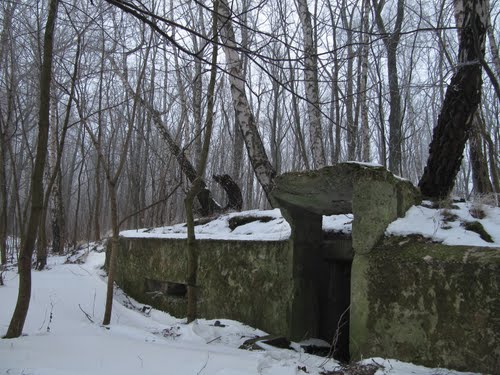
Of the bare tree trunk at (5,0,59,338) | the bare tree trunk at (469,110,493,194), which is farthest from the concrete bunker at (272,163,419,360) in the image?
the bare tree trunk at (469,110,493,194)

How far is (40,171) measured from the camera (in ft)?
11.1

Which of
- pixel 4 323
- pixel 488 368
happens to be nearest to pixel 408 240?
pixel 488 368

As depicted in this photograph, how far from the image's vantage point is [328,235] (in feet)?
15.1

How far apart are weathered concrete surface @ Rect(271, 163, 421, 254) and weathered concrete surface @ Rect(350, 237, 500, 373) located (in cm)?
18

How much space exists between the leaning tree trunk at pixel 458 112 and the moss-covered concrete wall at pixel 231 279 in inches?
81.2

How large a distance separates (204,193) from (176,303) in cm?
290

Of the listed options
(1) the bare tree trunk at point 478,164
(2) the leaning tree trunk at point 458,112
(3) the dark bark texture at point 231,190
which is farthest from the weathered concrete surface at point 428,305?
(3) the dark bark texture at point 231,190

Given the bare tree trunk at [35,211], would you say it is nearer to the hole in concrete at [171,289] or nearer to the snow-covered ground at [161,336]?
the snow-covered ground at [161,336]

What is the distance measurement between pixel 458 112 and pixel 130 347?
4126 mm

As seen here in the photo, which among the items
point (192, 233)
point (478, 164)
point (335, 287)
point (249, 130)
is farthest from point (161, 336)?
point (478, 164)

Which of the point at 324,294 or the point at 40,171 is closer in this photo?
the point at 40,171

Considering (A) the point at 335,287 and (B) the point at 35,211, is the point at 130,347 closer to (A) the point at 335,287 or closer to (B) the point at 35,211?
(B) the point at 35,211

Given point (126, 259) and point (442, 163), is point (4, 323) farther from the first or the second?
point (442, 163)

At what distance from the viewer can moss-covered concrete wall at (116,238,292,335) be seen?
13.6 ft
